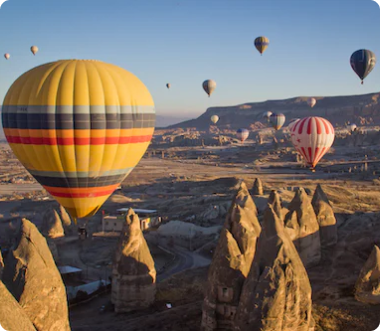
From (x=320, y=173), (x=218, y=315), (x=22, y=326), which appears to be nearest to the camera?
(x=22, y=326)

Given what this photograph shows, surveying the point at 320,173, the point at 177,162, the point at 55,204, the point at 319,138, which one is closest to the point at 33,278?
the point at 319,138

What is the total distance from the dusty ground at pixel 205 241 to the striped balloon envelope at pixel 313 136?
3.72m

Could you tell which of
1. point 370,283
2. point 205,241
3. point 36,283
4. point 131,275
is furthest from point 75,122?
point 205,241

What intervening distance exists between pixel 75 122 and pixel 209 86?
63.2 meters

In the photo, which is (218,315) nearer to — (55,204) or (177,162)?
(55,204)

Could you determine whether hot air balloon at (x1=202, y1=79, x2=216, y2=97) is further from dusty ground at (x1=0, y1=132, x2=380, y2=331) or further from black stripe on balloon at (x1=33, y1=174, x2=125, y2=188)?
black stripe on balloon at (x1=33, y1=174, x2=125, y2=188)

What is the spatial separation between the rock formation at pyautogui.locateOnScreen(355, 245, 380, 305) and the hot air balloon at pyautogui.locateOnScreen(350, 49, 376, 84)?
3971cm

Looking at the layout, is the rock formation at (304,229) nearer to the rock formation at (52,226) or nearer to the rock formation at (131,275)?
the rock formation at (131,275)

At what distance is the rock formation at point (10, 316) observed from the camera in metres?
9.58

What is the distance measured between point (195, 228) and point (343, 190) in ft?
62.5

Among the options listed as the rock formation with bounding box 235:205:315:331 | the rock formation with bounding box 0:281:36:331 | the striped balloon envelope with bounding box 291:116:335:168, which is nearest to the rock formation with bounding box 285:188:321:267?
the rock formation with bounding box 235:205:315:331

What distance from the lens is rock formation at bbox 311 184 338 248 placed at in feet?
91.0

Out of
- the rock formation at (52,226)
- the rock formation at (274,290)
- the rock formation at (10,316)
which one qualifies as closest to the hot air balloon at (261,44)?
the rock formation at (52,226)

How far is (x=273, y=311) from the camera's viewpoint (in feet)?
51.1
